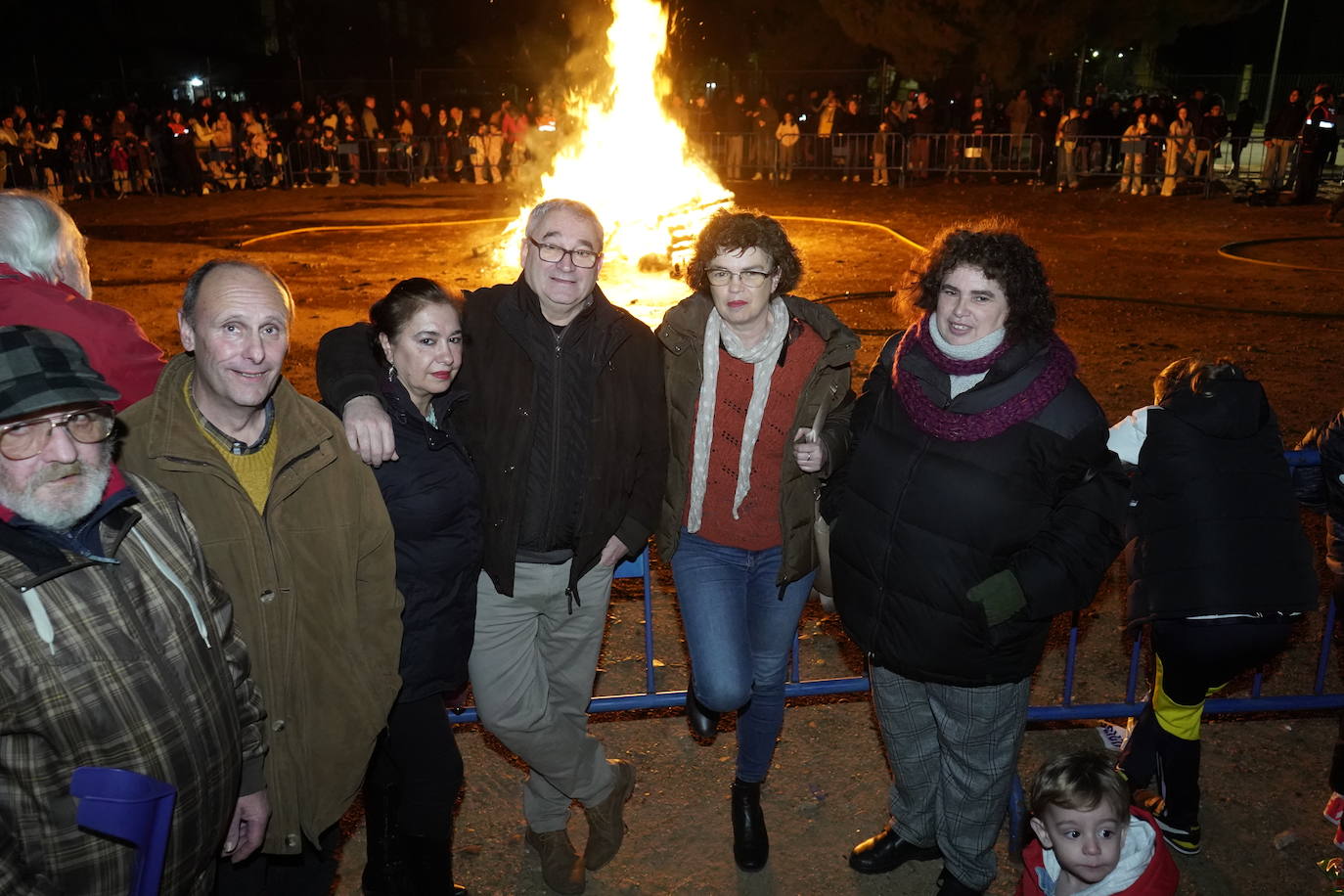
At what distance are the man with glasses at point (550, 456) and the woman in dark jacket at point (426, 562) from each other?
109 millimetres

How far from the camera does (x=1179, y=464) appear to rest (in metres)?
3.40

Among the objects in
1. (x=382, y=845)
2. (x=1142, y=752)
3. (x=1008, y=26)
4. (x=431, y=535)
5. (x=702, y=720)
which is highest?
(x=1008, y=26)

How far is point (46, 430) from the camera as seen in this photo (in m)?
2.23

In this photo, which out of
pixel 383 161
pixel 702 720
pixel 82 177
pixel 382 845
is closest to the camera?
pixel 382 845

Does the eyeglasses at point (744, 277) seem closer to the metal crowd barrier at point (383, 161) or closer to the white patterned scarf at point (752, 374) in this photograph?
the white patterned scarf at point (752, 374)

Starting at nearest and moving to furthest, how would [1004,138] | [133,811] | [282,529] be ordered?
[133,811], [282,529], [1004,138]

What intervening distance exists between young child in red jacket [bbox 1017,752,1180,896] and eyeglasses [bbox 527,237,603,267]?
2180 millimetres

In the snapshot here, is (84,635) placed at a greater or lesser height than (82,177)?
greater

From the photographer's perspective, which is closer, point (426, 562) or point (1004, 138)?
point (426, 562)

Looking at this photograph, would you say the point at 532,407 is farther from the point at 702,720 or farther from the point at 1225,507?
the point at 1225,507

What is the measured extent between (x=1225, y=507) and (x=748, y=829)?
2042mm

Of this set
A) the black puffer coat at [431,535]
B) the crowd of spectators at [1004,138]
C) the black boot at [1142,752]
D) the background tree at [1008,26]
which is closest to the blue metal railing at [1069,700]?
the black boot at [1142,752]

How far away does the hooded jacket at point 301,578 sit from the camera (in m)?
2.68

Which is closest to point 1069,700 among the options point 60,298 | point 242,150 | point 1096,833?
point 1096,833
